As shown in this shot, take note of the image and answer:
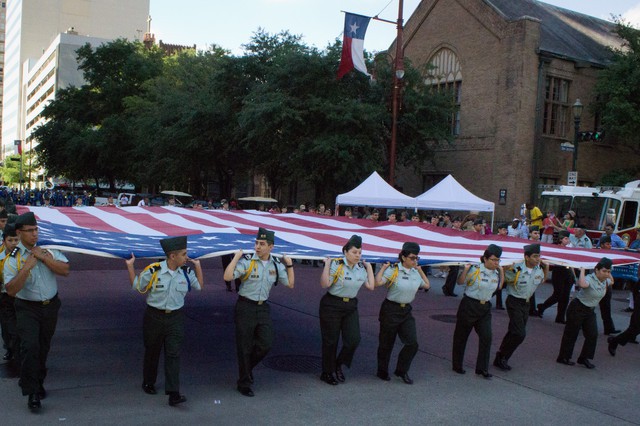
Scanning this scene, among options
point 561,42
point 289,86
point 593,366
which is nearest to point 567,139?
point 561,42

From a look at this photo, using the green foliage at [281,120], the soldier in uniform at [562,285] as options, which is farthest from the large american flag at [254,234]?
the green foliage at [281,120]

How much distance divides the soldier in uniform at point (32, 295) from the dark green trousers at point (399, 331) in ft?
11.6

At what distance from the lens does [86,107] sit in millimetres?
51344

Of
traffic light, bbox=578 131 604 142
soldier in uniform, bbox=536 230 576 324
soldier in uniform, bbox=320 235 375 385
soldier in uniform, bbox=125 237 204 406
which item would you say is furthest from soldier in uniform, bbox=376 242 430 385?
traffic light, bbox=578 131 604 142

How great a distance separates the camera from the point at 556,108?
28984mm

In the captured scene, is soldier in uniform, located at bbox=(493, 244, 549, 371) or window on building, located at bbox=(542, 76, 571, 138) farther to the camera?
window on building, located at bbox=(542, 76, 571, 138)

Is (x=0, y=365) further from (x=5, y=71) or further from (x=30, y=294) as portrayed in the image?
(x=5, y=71)

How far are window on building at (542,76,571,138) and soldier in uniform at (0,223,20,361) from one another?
25582 mm

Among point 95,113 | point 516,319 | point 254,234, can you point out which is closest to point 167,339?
point 254,234

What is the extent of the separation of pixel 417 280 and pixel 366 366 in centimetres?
151

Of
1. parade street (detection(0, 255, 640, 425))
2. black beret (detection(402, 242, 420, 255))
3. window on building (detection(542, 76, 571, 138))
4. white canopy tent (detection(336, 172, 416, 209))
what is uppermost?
window on building (detection(542, 76, 571, 138))

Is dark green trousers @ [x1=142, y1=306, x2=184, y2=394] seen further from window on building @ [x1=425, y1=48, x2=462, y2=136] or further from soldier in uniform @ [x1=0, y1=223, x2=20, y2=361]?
window on building @ [x1=425, y1=48, x2=462, y2=136]

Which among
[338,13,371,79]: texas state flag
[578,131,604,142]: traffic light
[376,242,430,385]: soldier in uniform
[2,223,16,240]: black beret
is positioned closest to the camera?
[2,223,16,240]: black beret

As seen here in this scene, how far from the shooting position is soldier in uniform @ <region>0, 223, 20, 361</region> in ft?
20.4
